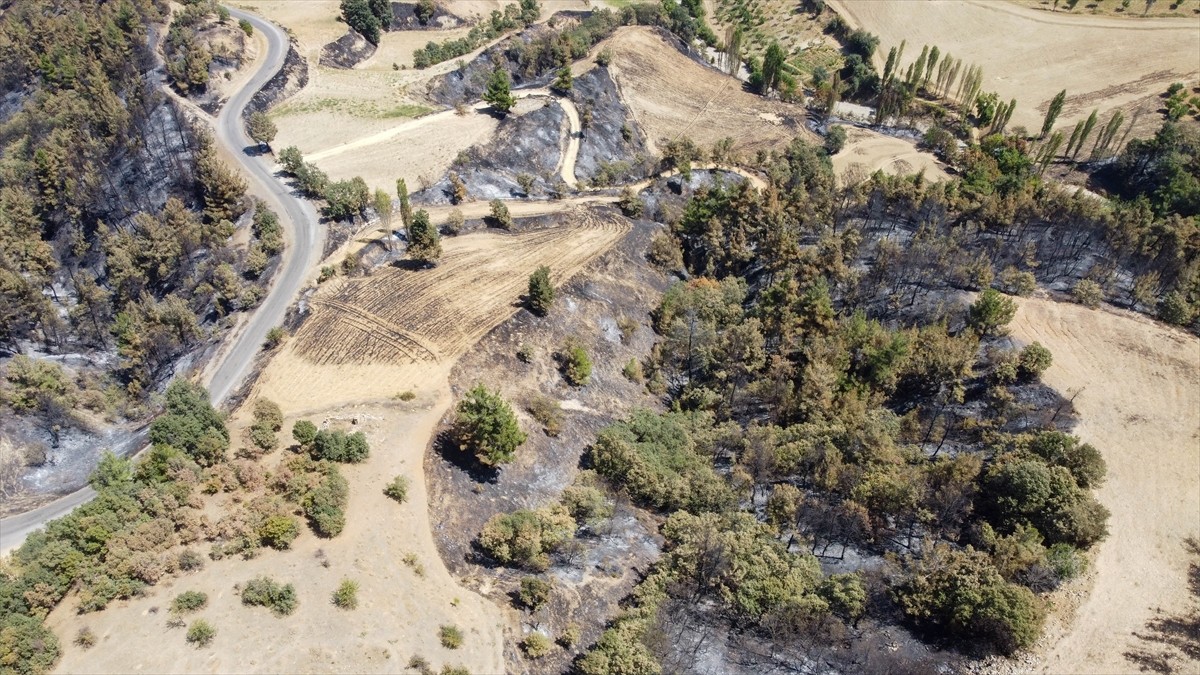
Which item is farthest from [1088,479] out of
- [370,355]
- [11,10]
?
[11,10]

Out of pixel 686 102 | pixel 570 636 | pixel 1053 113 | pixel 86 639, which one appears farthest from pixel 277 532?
pixel 1053 113

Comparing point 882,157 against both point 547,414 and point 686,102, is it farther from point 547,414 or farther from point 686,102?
point 547,414

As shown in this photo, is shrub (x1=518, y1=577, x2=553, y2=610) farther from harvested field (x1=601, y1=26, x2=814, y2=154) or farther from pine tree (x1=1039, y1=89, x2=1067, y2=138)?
pine tree (x1=1039, y1=89, x2=1067, y2=138)

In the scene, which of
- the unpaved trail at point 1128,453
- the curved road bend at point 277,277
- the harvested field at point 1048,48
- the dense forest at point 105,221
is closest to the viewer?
the unpaved trail at point 1128,453

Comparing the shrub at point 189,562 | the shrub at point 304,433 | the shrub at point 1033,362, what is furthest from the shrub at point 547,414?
the shrub at point 1033,362

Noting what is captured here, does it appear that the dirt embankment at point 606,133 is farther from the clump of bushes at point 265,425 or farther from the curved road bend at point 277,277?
the clump of bushes at point 265,425

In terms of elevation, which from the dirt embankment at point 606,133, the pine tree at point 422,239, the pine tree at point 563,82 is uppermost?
the pine tree at point 563,82

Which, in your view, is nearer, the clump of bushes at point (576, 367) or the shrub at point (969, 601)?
the shrub at point (969, 601)
